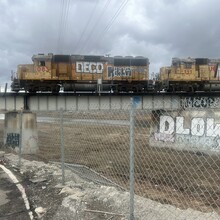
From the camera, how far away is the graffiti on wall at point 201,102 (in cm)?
3903

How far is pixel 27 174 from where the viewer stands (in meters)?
12.4

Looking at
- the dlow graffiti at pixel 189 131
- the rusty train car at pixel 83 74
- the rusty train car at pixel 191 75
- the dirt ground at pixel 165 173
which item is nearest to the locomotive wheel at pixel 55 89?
the rusty train car at pixel 83 74

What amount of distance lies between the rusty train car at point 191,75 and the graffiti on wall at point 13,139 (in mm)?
16895

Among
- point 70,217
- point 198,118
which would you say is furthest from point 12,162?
point 198,118

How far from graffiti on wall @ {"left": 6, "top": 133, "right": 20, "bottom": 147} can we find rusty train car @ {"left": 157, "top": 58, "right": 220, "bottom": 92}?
55.4ft

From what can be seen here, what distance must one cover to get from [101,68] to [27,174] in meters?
29.4

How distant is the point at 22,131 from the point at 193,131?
1267 cm

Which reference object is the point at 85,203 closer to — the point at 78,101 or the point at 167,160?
the point at 167,160

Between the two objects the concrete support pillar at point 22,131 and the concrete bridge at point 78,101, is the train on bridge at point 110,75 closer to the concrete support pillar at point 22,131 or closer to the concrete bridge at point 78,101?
the concrete bridge at point 78,101

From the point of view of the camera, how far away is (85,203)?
8203mm

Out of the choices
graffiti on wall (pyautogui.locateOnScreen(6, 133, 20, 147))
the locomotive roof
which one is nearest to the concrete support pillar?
graffiti on wall (pyautogui.locateOnScreen(6, 133, 20, 147))

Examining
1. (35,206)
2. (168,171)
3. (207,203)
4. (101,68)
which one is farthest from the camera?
(101,68)

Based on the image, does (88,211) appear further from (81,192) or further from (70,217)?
(81,192)

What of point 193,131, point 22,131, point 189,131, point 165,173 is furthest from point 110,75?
point 165,173
